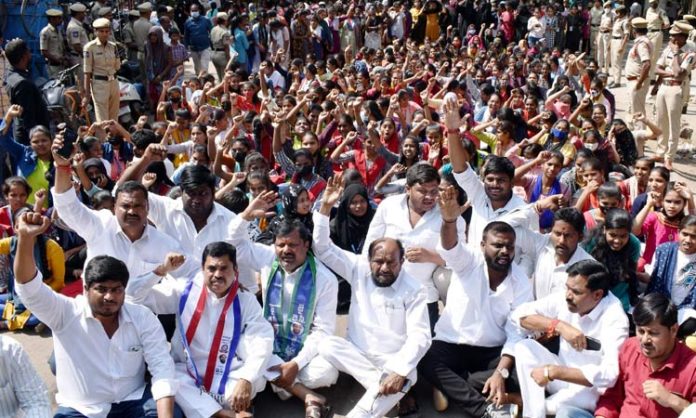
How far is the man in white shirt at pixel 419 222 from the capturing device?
518 cm

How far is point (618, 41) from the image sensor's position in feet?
48.3

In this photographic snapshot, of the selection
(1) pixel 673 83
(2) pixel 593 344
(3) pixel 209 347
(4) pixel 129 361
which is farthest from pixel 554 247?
(1) pixel 673 83

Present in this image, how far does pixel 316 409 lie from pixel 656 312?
6.26 ft

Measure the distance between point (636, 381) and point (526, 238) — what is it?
1.51 meters

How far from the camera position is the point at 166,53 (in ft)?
37.3

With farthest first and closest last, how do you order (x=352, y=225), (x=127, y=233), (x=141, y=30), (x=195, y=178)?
(x=141, y=30), (x=352, y=225), (x=195, y=178), (x=127, y=233)

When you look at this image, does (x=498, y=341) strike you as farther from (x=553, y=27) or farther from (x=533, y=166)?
(x=553, y=27)

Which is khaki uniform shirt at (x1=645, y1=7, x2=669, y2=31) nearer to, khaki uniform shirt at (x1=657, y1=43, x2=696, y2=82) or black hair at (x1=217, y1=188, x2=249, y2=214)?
khaki uniform shirt at (x1=657, y1=43, x2=696, y2=82)

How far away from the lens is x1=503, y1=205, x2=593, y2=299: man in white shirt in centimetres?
470

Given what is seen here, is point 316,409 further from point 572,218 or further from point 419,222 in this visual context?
point 572,218

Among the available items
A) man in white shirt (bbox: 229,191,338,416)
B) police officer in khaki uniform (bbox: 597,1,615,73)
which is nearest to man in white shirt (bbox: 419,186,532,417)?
man in white shirt (bbox: 229,191,338,416)

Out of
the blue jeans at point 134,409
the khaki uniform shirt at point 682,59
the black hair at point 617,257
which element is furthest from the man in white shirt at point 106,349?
the khaki uniform shirt at point 682,59

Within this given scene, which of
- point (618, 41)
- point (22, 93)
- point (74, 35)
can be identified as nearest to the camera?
point (22, 93)

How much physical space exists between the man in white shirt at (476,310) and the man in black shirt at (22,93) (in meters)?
4.94
